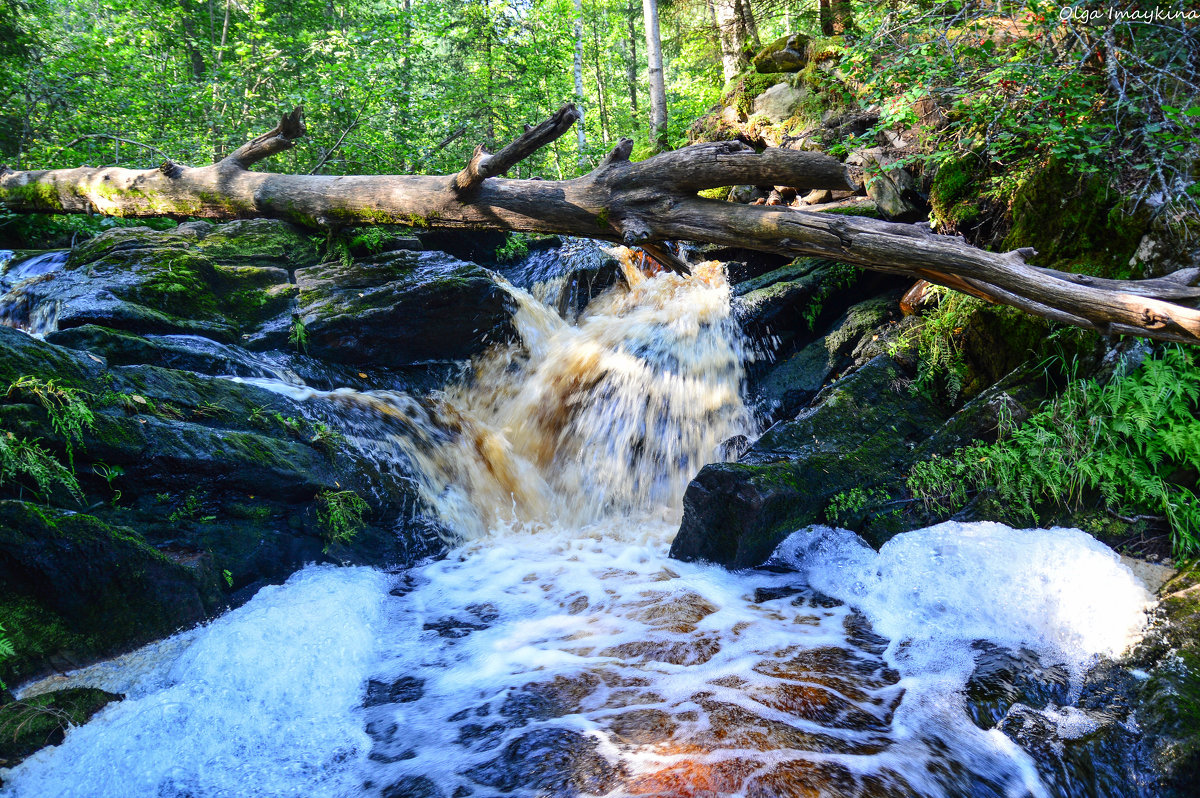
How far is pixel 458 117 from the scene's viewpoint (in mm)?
15742

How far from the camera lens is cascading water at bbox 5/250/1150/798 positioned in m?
2.95

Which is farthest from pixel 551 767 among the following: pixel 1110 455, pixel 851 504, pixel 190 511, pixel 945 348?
pixel 945 348

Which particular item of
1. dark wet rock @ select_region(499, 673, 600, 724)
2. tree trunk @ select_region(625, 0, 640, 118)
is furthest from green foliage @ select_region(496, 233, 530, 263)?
tree trunk @ select_region(625, 0, 640, 118)

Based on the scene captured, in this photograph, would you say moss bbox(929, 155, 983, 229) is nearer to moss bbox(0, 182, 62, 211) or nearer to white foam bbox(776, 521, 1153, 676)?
white foam bbox(776, 521, 1153, 676)

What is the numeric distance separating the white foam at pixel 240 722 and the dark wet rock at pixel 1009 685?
10.9 ft

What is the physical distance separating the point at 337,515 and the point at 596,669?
2.55 meters

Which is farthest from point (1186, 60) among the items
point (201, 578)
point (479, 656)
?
point (201, 578)

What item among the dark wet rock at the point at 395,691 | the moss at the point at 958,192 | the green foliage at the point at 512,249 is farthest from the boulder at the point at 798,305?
the dark wet rock at the point at 395,691

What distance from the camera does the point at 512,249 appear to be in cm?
1087

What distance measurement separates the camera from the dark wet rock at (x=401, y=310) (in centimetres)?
731

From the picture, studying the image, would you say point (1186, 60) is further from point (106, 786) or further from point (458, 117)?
point (458, 117)

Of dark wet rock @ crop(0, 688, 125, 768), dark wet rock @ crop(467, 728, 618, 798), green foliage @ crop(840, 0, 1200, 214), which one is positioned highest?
green foliage @ crop(840, 0, 1200, 214)

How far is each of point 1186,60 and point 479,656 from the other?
7149 millimetres

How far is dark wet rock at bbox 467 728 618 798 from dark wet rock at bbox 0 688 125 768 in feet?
6.45
